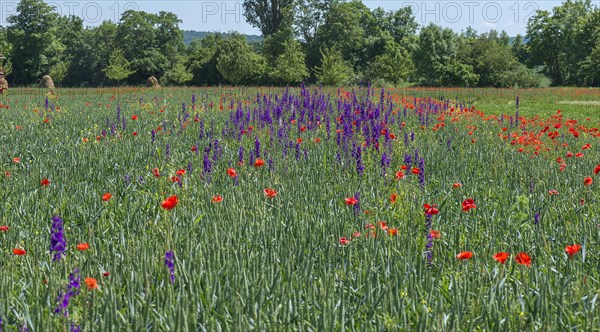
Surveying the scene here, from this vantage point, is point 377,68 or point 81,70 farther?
point 81,70

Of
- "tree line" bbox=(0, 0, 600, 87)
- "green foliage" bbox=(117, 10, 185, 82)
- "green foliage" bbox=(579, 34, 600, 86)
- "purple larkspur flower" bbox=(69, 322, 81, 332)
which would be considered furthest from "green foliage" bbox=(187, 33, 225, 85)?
"purple larkspur flower" bbox=(69, 322, 81, 332)

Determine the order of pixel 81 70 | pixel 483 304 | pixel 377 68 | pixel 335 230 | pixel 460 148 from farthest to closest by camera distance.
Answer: pixel 81 70 → pixel 377 68 → pixel 460 148 → pixel 335 230 → pixel 483 304

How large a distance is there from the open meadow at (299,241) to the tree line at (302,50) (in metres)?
44.2

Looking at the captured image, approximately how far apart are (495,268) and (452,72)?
5348 centimetres

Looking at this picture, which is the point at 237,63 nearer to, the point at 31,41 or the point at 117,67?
the point at 117,67

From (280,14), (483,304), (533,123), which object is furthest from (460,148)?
(280,14)

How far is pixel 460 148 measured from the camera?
28.4 feet

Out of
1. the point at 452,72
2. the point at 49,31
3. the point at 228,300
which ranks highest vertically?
the point at 49,31

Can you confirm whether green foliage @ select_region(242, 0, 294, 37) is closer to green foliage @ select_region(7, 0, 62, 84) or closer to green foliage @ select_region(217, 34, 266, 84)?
green foliage @ select_region(217, 34, 266, 84)

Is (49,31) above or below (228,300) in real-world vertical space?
above

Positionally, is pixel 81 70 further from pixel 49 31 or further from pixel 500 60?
pixel 500 60

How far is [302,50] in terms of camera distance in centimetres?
6419

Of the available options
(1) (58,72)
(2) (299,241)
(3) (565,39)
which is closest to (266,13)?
(1) (58,72)

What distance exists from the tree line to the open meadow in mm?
44202
